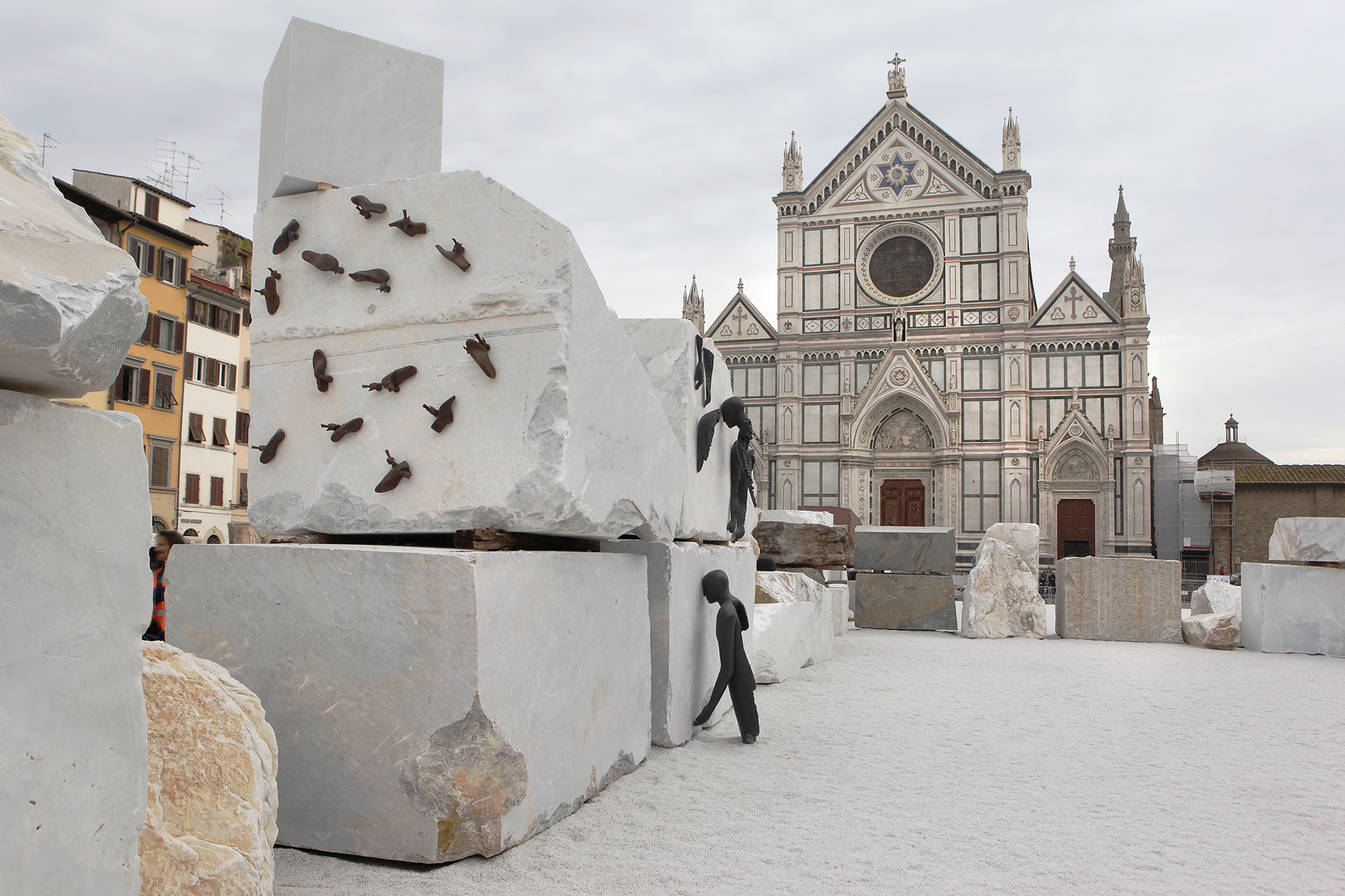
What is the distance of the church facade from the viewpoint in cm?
2817

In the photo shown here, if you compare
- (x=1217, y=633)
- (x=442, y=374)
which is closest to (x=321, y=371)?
(x=442, y=374)

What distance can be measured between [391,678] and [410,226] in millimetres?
1575

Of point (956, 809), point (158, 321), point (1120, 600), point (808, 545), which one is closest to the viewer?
point (956, 809)

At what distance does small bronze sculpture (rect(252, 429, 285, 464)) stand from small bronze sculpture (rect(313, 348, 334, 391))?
26cm

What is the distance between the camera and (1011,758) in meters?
4.77

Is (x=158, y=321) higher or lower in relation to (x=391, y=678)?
higher

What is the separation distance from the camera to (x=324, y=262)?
3.44m

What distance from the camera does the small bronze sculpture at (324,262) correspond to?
3438mm

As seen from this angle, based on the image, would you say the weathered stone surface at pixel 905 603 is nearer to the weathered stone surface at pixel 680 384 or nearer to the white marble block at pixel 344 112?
the weathered stone surface at pixel 680 384

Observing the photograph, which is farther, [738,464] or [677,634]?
[738,464]

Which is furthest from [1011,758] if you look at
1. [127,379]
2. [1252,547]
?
[1252,547]

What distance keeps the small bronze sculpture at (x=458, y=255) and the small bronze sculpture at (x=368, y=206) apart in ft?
1.02

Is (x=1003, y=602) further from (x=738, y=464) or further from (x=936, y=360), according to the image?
(x=936, y=360)

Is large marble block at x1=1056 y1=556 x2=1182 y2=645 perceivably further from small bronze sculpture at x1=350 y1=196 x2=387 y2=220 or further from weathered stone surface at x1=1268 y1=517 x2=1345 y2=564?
small bronze sculpture at x1=350 y1=196 x2=387 y2=220
